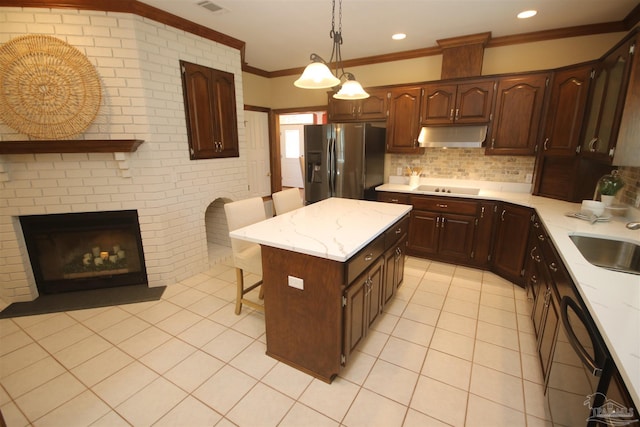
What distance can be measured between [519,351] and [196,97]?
3872mm

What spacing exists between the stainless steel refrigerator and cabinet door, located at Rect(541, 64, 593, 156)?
1.87 m

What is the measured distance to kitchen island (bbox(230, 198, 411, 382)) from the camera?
1702mm

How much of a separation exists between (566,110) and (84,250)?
5189 millimetres

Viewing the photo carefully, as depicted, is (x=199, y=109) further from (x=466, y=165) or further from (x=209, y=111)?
(x=466, y=165)

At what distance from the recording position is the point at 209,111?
3410 millimetres

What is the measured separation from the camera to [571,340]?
1.26 m

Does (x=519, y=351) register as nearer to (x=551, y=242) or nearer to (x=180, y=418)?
(x=551, y=242)

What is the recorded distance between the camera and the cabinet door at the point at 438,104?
348 centimetres

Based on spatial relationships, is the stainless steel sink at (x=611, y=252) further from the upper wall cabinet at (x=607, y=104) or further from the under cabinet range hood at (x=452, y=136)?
the under cabinet range hood at (x=452, y=136)

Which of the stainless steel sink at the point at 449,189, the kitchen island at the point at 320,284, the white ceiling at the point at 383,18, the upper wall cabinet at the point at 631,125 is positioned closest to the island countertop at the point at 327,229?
the kitchen island at the point at 320,284

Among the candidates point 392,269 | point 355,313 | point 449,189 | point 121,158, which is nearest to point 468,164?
point 449,189

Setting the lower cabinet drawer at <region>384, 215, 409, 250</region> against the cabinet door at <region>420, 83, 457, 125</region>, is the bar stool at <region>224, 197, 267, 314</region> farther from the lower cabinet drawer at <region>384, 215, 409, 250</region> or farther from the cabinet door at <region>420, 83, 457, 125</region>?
the cabinet door at <region>420, 83, 457, 125</region>

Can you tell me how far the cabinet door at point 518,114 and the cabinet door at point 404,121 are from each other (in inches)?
34.4

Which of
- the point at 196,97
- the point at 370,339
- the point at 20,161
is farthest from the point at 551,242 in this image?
the point at 20,161
